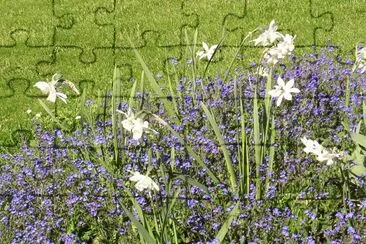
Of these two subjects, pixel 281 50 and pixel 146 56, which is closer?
pixel 281 50

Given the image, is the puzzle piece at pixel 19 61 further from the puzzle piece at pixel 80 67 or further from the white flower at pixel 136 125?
the white flower at pixel 136 125

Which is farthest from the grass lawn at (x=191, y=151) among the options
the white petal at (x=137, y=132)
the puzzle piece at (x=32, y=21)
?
the puzzle piece at (x=32, y=21)

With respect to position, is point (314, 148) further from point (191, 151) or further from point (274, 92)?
point (191, 151)

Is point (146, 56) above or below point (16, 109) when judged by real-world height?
above

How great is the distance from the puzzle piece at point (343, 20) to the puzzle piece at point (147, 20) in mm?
1420

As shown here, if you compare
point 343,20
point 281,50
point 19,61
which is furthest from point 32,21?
point 281,50

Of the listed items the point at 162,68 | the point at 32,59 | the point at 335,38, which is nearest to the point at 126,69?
the point at 162,68

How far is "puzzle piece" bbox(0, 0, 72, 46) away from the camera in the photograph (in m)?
8.90

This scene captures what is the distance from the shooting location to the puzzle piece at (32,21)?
8.90m

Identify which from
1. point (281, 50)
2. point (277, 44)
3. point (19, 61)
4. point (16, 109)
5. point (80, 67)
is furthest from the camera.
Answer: point (19, 61)

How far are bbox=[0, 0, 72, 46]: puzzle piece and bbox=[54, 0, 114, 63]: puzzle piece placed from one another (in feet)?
0.34

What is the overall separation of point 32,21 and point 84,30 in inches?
28.0
